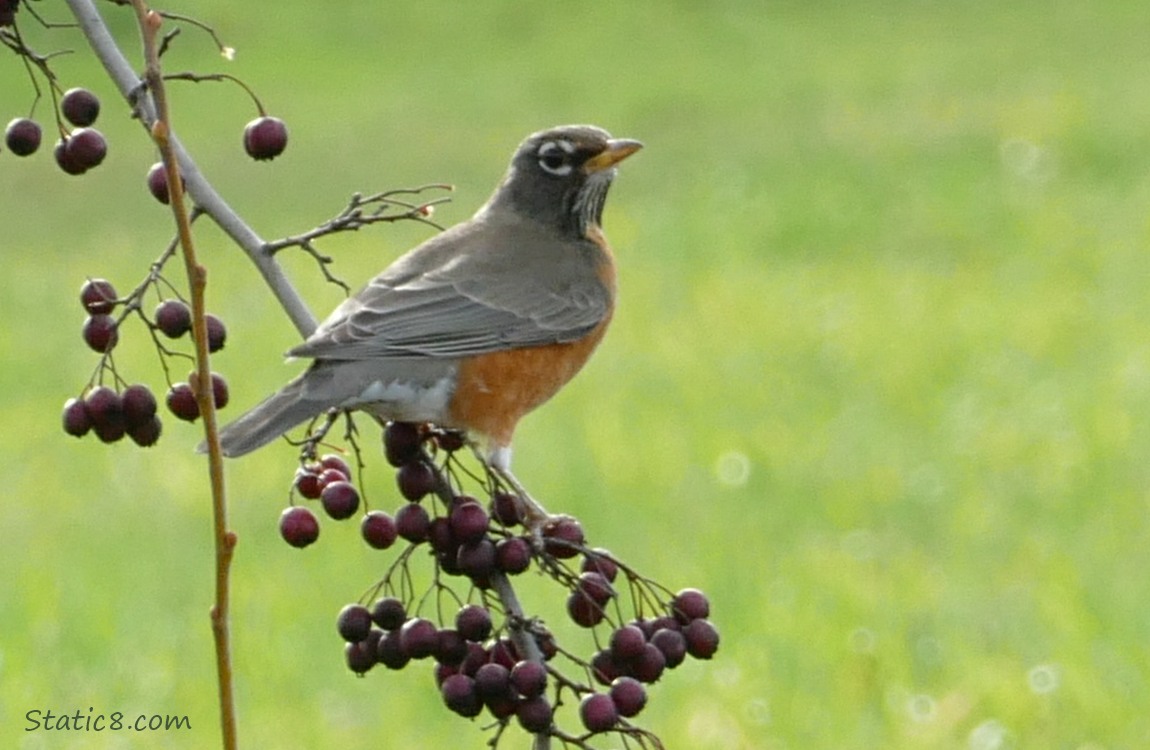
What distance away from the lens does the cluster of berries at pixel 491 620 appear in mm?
1770

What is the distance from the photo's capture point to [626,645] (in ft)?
6.09

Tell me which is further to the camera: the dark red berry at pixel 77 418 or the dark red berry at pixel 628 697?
the dark red berry at pixel 77 418

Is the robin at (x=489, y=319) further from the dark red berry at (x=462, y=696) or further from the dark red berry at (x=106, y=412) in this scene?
the dark red berry at (x=462, y=696)

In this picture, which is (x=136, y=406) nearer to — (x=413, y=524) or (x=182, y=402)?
(x=182, y=402)

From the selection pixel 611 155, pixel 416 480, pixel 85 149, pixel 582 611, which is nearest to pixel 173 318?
pixel 85 149

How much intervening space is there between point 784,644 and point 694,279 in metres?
6.58

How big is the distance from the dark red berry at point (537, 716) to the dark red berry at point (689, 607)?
0.27 metres

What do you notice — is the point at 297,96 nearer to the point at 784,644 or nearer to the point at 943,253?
the point at 943,253

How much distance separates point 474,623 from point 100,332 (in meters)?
0.45

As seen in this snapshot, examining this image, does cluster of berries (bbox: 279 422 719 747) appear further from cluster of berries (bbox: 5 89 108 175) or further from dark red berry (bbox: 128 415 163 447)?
cluster of berries (bbox: 5 89 108 175)

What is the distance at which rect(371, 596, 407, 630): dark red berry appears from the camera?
192cm

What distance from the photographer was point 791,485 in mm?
7762

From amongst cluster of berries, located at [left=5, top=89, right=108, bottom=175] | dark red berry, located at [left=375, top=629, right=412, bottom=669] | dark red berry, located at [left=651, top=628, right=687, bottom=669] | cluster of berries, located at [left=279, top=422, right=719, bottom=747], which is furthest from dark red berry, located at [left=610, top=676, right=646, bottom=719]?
cluster of berries, located at [left=5, top=89, right=108, bottom=175]

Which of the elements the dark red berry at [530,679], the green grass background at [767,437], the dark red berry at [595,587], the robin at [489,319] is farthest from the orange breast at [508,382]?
the green grass background at [767,437]
